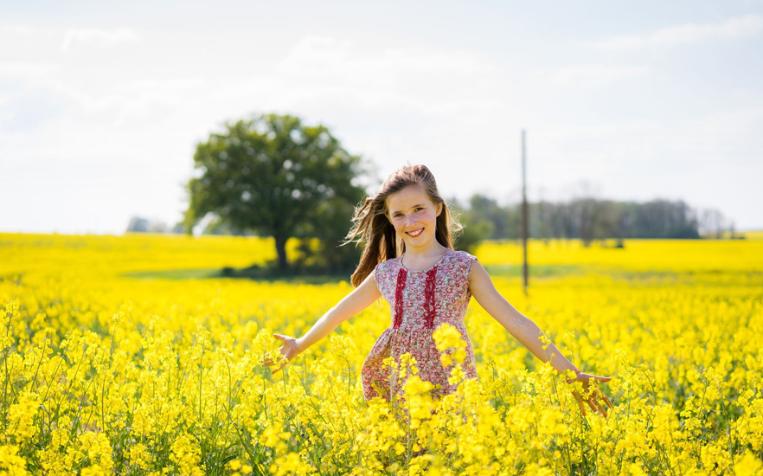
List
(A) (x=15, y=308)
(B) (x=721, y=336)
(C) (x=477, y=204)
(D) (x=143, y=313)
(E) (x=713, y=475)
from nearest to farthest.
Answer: (E) (x=713, y=475) < (A) (x=15, y=308) < (B) (x=721, y=336) < (D) (x=143, y=313) < (C) (x=477, y=204)

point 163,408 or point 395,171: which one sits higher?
point 395,171

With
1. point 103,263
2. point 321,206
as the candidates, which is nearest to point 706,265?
point 321,206

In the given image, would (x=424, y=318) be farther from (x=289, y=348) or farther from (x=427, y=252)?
(x=289, y=348)

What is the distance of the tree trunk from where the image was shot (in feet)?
115

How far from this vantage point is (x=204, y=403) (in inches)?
Result: 150

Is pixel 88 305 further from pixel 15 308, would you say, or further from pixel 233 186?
pixel 233 186

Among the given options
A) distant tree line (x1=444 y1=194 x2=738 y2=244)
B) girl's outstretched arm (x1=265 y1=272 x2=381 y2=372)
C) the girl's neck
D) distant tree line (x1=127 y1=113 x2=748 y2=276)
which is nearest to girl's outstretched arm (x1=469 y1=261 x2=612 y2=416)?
the girl's neck

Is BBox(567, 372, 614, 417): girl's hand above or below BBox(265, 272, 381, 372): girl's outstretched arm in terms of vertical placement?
below

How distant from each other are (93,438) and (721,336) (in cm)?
692

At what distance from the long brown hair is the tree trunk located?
31.0 m

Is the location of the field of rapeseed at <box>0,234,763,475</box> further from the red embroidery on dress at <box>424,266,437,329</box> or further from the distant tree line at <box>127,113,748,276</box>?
the distant tree line at <box>127,113,748,276</box>

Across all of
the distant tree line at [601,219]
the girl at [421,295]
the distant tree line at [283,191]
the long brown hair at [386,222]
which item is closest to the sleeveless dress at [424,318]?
the girl at [421,295]

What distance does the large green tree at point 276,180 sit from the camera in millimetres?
35562

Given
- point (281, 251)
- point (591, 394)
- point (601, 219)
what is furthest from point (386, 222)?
point (601, 219)
